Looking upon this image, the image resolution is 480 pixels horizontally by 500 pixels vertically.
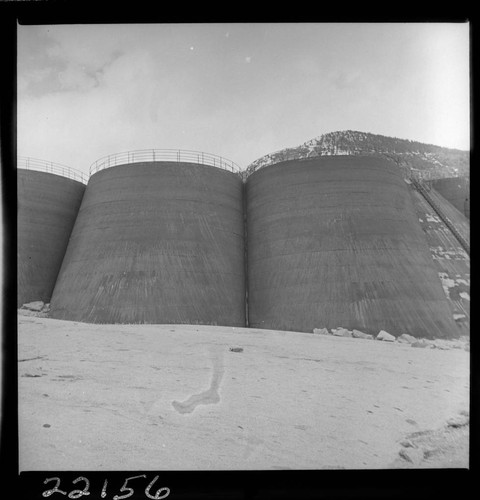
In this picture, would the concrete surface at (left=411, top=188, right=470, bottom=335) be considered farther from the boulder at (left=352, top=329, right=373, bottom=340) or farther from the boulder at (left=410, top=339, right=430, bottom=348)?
the boulder at (left=352, top=329, right=373, bottom=340)

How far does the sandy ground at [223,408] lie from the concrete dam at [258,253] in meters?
8.05

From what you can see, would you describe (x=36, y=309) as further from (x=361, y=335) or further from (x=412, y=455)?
(x=412, y=455)

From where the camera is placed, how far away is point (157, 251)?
1873cm

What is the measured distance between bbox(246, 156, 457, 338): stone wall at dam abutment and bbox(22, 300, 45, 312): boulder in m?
8.92

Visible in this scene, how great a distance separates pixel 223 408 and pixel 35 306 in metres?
16.4

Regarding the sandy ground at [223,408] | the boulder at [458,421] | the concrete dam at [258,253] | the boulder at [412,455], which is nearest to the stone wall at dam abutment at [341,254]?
the concrete dam at [258,253]

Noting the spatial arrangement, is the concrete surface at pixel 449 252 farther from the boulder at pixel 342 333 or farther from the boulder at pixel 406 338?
the boulder at pixel 342 333

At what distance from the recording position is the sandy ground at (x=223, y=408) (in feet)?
16.7

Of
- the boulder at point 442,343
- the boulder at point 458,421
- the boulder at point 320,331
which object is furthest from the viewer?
the boulder at point 320,331

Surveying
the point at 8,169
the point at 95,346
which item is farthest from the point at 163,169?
the point at 8,169

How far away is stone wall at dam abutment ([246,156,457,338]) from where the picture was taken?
1736 cm
